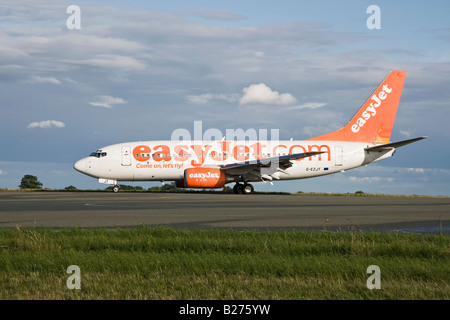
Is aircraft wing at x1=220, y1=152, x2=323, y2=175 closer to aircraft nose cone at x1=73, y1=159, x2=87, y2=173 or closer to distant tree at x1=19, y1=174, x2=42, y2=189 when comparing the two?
aircraft nose cone at x1=73, y1=159, x2=87, y2=173

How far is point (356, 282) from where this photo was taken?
8.30 meters

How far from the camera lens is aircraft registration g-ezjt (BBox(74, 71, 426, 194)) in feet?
129

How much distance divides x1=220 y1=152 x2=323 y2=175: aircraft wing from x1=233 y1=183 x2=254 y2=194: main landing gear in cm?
124

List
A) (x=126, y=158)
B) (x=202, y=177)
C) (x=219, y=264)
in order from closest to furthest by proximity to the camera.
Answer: (x=219, y=264) → (x=202, y=177) → (x=126, y=158)

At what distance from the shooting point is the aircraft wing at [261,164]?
38.9 metres

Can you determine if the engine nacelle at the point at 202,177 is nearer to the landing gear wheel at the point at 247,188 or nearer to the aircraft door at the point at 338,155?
the landing gear wheel at the point at 247,188

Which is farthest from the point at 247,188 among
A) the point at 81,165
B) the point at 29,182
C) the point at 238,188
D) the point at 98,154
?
the point at 29,182

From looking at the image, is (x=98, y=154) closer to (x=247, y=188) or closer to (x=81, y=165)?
(x=81, y=165)

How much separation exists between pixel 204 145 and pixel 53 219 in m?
23.7

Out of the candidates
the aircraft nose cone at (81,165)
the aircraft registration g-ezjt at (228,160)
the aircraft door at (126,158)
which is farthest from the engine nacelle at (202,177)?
the aircraft nose cone at (81,165)

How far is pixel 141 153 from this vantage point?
40781 mm

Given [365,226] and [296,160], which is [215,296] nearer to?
[365,226]

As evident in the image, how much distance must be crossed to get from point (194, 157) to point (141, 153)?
3826 mm
